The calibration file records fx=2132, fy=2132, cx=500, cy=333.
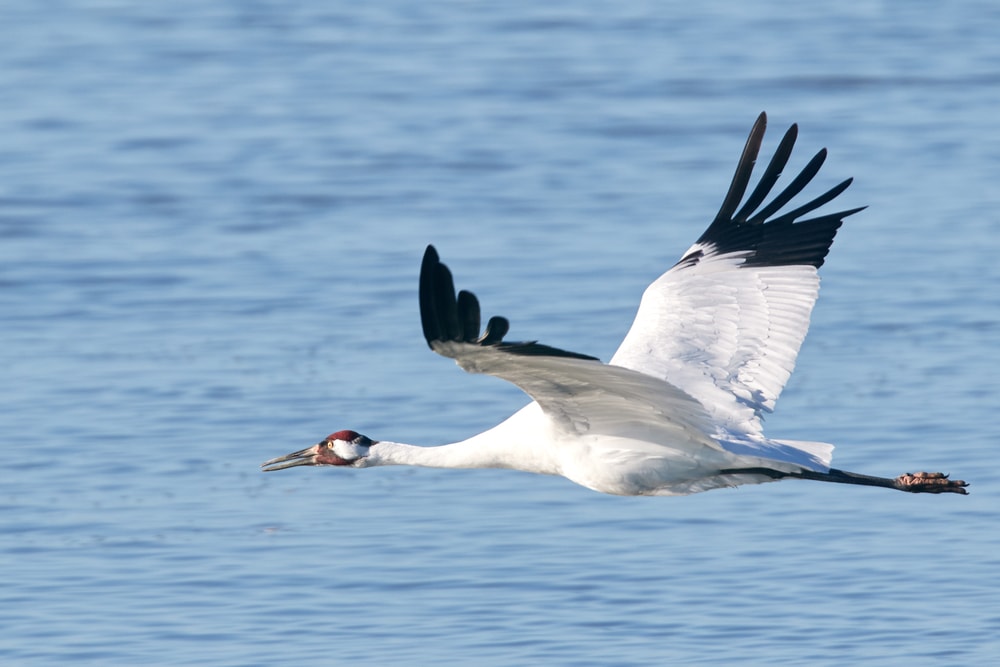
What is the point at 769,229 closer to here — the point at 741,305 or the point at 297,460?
the point at 741,305

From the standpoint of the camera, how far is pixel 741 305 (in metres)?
11.1

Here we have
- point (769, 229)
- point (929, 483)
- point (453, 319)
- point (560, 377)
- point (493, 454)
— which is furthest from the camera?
point (769, 229)

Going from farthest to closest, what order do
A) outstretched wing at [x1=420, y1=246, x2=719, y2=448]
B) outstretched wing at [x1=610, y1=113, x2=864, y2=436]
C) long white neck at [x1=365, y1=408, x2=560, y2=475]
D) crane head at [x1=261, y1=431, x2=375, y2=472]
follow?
crane head at [x1=261, y1=431, x2=375, y2=472] → outstretched wing at [x1=610, y1=113, x2=864, y2=436] → long white neck at [x1=365, y1=408, x2=560, y2=475] → outstretched wing at [x1=420, y1=246, x2=719, y2=448]

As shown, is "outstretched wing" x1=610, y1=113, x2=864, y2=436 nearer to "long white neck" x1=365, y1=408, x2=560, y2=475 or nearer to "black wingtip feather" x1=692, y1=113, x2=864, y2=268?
"black wingtip feather" x1=692, y1=113, x2=864, y2=268

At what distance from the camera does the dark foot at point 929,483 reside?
10.9 meters

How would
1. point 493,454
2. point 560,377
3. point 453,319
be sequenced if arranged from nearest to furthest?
point 453,319, point 560,377, point 493,454

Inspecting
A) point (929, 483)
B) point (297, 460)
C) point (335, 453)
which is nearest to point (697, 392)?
point (929, 483)

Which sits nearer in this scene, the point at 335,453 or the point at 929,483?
the point at 929,483

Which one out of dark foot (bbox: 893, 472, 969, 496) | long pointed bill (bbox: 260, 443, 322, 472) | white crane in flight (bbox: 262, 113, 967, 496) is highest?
white crane in flight (bbox: 262, 113, 967, 496)

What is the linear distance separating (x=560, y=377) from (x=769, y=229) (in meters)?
2.73

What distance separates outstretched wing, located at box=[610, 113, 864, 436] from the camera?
10.6 meters

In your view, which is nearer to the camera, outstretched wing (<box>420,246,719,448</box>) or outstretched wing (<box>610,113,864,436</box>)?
outstretched wing (<box>420,246,719,448</box>)

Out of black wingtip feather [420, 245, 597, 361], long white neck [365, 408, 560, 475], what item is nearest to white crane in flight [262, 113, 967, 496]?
long white neck [365, 408, 560, 475]

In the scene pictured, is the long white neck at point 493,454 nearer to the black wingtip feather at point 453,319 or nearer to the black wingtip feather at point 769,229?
the black wingtip feather at point 769,229
